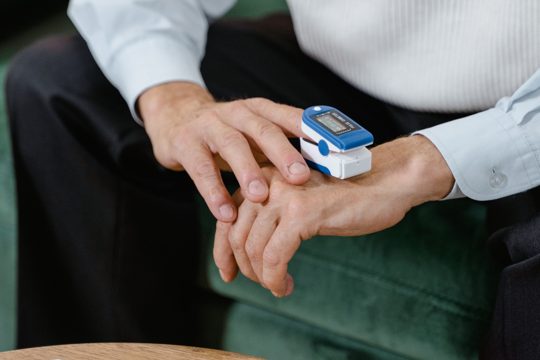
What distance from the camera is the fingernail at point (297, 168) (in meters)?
0.80

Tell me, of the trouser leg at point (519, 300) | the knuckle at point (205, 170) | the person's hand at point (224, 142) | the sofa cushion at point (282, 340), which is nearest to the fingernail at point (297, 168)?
the person's hand at point (224, 142)

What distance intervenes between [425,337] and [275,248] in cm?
29

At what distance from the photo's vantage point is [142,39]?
3.62ft

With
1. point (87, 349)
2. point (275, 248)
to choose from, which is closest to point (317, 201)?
point (275, 248)

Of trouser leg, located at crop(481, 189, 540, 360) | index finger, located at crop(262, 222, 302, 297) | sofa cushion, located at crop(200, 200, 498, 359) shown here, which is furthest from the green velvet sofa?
index finger, located at crop(262, 222, 302, 297)

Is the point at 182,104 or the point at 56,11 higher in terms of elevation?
the point at 182,104

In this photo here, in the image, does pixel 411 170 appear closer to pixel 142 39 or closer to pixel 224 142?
pixel 224 142

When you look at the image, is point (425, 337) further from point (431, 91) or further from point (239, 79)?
point (239, 79)

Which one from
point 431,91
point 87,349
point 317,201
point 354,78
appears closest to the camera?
point 87,349

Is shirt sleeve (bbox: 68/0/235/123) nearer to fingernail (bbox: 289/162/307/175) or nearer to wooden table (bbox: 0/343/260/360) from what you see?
fingernail (bbox: 289/162/307/175)

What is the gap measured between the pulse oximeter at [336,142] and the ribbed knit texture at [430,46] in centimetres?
21

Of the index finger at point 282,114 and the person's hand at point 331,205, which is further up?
the index finger at point 282,114

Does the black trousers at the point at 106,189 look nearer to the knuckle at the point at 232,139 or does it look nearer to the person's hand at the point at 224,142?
the person's hand at the point at 224,142

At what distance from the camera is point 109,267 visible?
1.10 m
